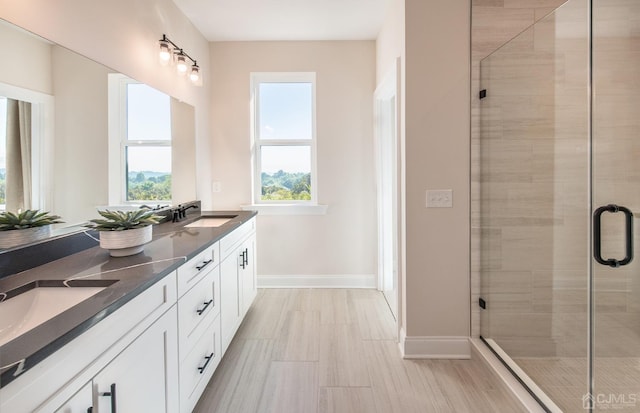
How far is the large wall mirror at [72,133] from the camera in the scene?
1.35m

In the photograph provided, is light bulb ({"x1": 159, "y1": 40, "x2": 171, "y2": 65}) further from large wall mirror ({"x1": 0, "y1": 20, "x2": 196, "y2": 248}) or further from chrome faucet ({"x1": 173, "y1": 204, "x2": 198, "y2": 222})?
chrome faucet ({"x1": 173, "y1": 204, "x2": 198, "y2": 222})

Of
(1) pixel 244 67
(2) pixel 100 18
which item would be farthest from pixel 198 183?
(2) pixel 100 18

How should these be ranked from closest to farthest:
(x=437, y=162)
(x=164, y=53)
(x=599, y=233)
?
(x=599, y=233) < (x=437, y=162) < (x=164, y=53)

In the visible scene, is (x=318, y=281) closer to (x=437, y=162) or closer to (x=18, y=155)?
(x=437, y=162)

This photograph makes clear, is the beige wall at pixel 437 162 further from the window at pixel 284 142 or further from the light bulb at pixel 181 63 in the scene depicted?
the light bulb at pixel 181 63

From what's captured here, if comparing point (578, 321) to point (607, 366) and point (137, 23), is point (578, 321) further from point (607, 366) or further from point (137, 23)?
point (137, 23)

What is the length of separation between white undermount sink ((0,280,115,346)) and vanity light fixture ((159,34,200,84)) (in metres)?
1.89

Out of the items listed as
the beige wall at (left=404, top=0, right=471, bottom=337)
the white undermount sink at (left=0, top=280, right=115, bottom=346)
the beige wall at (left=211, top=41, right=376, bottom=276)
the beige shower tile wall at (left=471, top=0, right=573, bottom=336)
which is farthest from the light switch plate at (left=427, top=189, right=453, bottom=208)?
the white undermount sink at (left=0, top=280, right=115, bottom=346)

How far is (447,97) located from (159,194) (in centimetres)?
223

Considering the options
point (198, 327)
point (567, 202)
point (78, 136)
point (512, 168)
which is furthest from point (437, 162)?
point (78, 136)

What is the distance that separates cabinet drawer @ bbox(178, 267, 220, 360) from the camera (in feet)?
5.07

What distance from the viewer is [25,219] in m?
1.41

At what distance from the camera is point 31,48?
4.66ft

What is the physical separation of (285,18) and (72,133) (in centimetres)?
215
